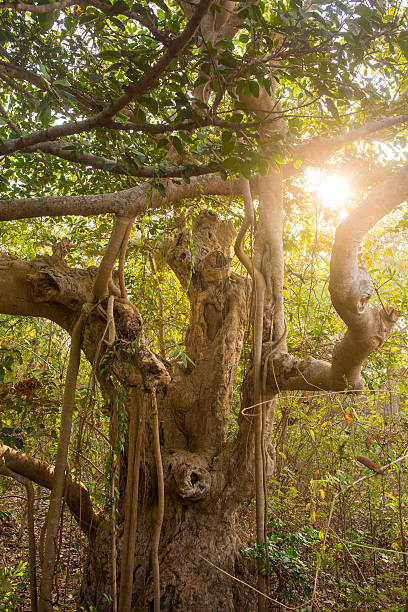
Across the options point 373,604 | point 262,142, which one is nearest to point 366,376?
point 373,604

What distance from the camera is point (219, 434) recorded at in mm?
3098

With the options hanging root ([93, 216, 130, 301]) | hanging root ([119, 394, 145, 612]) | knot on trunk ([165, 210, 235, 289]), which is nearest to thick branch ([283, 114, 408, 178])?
knot on trunk ([165, 210, 235, 289])

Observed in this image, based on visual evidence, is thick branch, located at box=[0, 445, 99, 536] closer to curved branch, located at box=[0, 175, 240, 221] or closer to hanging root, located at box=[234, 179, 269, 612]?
hanging root, located at box=[234, 179, 269, 612]

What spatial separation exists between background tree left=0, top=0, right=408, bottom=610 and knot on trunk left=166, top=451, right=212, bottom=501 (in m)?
0.01

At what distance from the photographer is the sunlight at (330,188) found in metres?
3.76

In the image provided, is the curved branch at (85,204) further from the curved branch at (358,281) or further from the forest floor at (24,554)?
the forest floor at (24,554)

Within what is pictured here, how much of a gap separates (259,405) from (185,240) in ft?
4.85

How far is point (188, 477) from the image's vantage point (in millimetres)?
2773

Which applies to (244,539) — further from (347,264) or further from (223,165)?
(223,165)

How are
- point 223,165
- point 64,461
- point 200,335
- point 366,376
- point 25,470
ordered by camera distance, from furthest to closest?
1. point 366,376
2. point 200,335
3. point 25,470
4. point 64,461
5. point 223,165

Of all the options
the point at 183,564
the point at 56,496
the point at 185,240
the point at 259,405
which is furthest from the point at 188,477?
the point at 185,240

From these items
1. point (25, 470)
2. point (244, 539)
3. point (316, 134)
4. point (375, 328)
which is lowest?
point (244, 539)

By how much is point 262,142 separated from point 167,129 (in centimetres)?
50

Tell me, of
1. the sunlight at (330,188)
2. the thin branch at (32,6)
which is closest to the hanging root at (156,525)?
the thin branch at (32,6)
